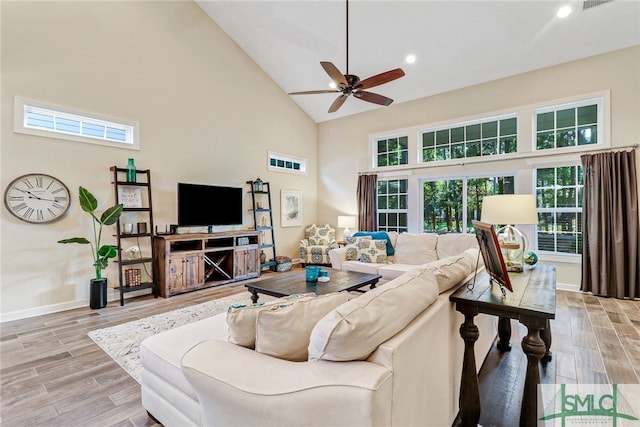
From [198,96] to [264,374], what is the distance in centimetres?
→ 532

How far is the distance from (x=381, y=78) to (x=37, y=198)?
4.32 m

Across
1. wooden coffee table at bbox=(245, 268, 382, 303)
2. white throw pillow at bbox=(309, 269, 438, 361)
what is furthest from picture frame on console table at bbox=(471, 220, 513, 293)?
wooden coffee table at bbox=(245, 268, 382, 303)

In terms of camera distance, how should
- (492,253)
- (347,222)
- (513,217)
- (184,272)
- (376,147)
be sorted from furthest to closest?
(376,147) → (347,222) → (184,272) → (513,217) → (492,253)

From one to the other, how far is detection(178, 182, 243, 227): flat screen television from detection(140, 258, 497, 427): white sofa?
352 cm

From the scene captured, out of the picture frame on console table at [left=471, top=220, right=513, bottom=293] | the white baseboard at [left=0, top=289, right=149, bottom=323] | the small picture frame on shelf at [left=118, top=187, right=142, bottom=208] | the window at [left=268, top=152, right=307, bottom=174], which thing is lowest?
the white baseboard at [left=0, top=289, right=149, bottom=323]

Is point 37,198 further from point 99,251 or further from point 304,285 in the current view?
point 304,285

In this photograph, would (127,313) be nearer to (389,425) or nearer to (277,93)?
A: (389,425)

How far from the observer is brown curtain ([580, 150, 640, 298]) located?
13.6ft

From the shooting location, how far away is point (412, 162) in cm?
622

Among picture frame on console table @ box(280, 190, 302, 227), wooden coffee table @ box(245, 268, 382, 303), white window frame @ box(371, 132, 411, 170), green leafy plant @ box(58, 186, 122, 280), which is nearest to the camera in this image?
wooden coffee table @ box(245, 268, 382, 303)

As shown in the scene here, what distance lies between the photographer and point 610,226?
429 centimetres
